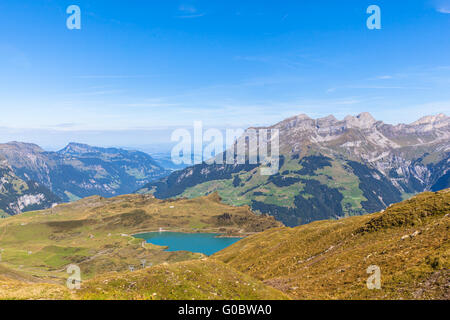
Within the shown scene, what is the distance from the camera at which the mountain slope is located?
3150 cm

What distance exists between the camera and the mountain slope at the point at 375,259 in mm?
31500

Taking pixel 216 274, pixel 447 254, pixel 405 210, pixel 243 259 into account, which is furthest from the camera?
pixel 243 259

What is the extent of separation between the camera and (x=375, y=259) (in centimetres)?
4262

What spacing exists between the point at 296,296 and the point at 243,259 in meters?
52.3

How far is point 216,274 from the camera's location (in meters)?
43.3
